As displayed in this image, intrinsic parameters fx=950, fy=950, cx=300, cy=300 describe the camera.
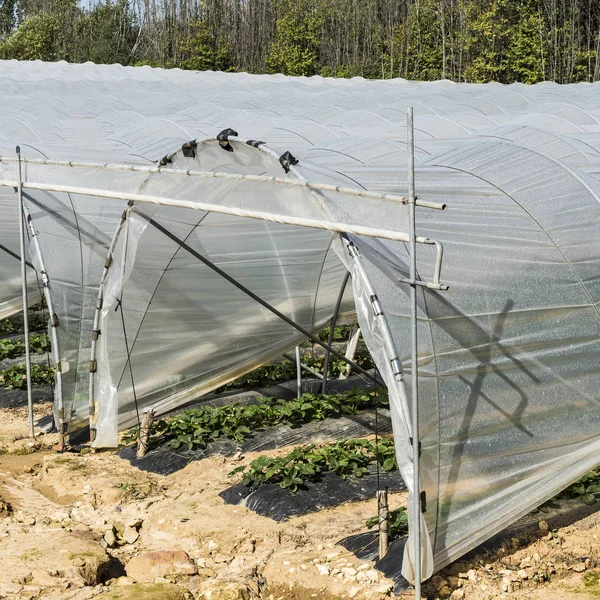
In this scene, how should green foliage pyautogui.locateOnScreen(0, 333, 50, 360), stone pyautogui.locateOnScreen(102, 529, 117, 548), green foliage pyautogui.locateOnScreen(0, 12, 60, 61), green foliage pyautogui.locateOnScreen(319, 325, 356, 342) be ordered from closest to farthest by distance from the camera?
stone pyautogui.locateOnScreen(102, 529, 117, 548) → green foliage pyautogui.locateOnScreen(0, 333, 50, 360) → green foliage pyautogui.locateOnScreen(319, 325, 356, 342) → green foliage pyautogui.locateOnScreen(0, 12, 60, 61)

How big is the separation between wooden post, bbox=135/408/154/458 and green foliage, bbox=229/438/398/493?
4.08 ft

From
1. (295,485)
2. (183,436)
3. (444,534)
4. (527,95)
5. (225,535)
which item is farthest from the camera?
(527,95)

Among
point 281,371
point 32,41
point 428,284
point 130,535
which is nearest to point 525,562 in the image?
point 428,284

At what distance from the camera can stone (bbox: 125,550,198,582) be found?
710 centimetres

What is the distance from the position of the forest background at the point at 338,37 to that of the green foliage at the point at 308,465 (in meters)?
23.7

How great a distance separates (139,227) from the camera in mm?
9227

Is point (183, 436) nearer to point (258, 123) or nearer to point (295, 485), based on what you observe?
point (295, 485)

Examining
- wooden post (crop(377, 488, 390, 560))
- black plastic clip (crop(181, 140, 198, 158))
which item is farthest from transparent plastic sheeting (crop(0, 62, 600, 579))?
wooden post (crop(377, 488, 390, 560))

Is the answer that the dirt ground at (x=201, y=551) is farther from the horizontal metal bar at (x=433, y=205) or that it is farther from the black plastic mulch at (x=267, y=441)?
the horizontal metal bar at (x=433, y=205)

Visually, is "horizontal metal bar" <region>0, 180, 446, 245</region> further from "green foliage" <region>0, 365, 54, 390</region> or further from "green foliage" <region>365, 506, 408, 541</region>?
"green foliage" <region>0, 365, 54, 390</region>

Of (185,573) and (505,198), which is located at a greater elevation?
(505,198)

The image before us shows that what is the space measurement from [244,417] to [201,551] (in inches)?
107

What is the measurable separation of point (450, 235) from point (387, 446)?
2822 mm

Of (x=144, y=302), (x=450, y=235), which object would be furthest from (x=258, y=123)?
(x=450, y=235)
